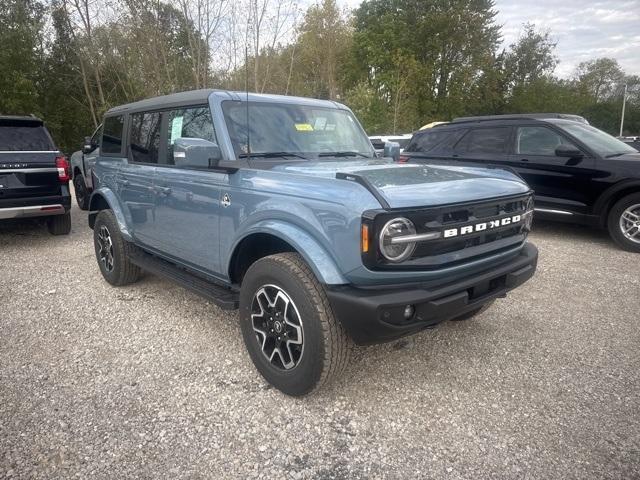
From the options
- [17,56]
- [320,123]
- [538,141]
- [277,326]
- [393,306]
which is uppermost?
[17,56]

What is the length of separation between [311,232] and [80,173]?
31.1 ft

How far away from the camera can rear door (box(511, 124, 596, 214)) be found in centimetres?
632

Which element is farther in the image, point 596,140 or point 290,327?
point 596,140

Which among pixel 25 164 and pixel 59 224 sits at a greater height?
pixel 25 164

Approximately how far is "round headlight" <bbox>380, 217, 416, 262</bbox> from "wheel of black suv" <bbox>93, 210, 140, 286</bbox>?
330 centimetres

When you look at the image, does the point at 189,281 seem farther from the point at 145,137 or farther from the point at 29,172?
the point at 29,172

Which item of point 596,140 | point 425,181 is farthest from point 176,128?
point 596,140

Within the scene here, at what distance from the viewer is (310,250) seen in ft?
7.97

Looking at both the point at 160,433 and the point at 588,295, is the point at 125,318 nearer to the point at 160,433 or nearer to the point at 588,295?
the point at 160,433

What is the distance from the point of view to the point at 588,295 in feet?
14.9

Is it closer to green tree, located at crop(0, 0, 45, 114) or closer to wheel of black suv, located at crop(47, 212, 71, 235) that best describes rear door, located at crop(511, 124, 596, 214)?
wheel of black suv, located at crop(47, 212, 71, 235)

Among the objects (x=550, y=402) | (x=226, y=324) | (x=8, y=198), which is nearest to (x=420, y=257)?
(x=550, y=402)

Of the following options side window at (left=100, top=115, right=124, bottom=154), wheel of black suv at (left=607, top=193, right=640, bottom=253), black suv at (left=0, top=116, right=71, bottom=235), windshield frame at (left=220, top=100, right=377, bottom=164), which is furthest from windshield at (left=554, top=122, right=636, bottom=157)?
black suv at (left=0, top=116, right=71, bottom=235)

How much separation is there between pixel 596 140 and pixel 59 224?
881 cm
